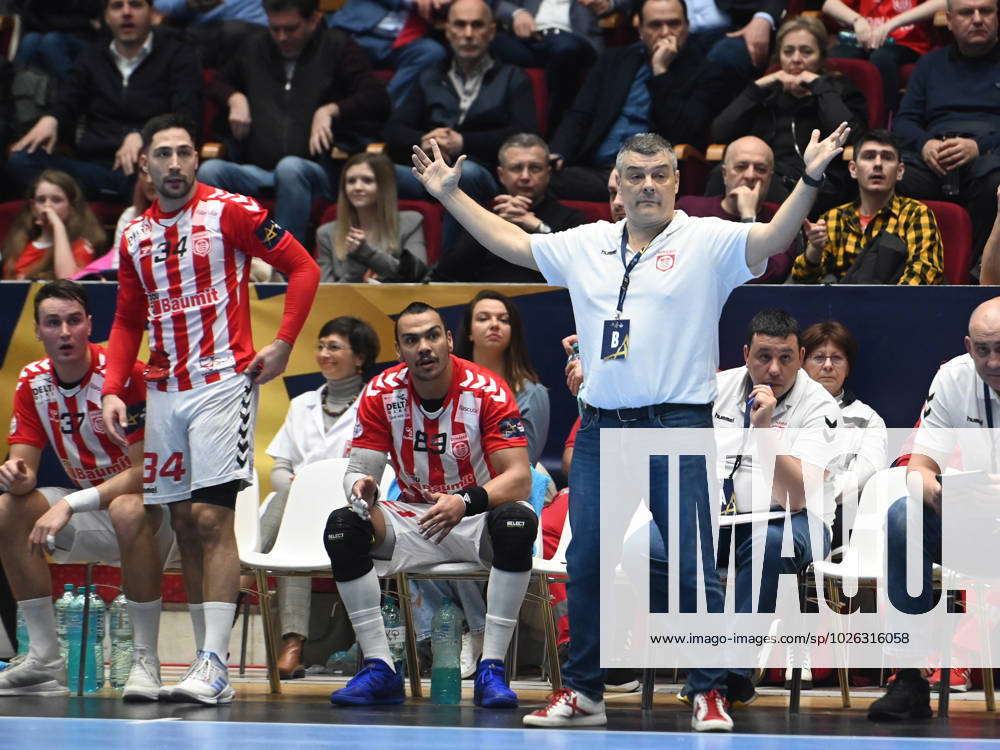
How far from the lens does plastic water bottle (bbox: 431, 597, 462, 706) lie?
551 centimetres

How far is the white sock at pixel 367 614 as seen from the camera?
17.6ft

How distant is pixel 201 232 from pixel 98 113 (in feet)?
11.8

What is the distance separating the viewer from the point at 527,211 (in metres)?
7.09

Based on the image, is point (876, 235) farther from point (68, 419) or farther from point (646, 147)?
point (68, 419)

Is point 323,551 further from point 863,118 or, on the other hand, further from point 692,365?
point 863,118

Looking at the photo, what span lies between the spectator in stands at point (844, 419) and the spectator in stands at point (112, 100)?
4051 mm

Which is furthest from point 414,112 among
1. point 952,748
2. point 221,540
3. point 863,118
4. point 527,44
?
point 952,748

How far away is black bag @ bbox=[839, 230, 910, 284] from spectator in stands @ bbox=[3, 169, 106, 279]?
3920mm

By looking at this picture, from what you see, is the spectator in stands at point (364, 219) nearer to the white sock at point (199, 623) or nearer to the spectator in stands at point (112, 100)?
the spectator in stands at point (112, 100)

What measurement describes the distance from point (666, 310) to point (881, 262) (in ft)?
7.76

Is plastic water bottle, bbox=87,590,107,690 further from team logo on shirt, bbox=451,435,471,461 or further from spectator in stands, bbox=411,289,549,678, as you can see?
team logo on shirt, bbox=451,435,471,461

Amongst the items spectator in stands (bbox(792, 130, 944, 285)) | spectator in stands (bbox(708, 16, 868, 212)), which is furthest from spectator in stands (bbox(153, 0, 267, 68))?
spectator in stands (bbox(792, 130, 944, 285))

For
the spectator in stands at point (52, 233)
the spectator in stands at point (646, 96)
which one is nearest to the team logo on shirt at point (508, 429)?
the spectator in stands at point (646, 96)

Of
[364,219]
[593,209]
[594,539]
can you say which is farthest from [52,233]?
[594,539]
